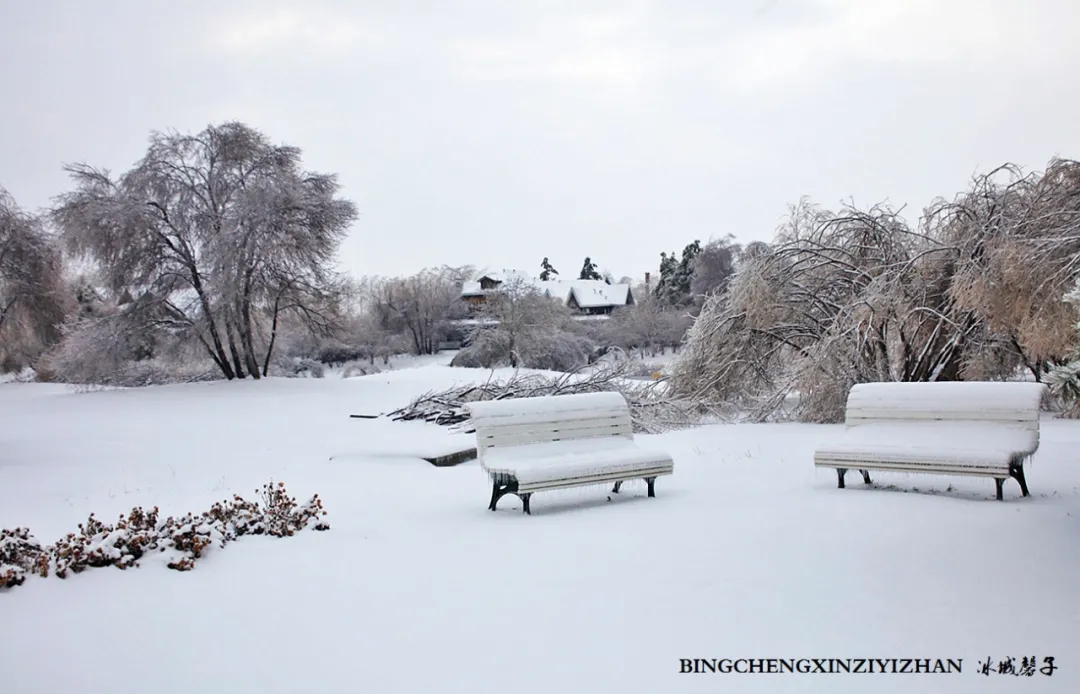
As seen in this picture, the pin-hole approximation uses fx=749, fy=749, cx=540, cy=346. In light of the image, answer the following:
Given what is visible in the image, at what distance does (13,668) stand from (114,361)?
20.2m

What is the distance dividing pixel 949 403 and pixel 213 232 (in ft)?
65.1

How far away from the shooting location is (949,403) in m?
6.55

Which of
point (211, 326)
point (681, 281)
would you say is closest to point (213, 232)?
point (211, 326)

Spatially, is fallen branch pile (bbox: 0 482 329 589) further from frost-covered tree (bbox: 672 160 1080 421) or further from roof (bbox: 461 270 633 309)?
roof (bbox: 461 270 633 309)

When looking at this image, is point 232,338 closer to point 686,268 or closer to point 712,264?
point 712,264

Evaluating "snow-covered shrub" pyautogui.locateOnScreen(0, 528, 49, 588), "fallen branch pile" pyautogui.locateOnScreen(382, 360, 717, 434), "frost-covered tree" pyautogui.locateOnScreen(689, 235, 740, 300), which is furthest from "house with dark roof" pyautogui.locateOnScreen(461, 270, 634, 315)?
"snow-covered shrub" pyautogui.locateOnScreen(0, 528, 49, 588)

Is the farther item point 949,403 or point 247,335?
point 247,335

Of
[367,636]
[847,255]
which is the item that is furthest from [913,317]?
[367,636]

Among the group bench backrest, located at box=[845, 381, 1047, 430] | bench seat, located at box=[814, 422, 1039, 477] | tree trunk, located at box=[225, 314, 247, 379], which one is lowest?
bench seat, located at box=[814, 422, 1039, 477]

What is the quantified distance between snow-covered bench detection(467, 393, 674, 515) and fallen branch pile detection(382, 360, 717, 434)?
6.20 m

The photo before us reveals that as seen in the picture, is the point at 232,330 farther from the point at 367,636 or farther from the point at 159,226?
the point at 367,636

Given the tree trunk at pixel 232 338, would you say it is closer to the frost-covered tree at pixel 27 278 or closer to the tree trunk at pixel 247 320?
the tree trunk at pixel 247 320

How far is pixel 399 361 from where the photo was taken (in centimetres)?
4734

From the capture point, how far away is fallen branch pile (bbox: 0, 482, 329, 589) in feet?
14.1
